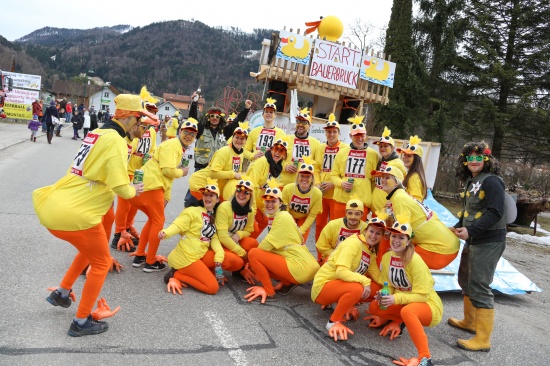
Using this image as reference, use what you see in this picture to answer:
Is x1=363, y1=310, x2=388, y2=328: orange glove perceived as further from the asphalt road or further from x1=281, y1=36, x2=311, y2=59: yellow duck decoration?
x1=281, y1=36, x2=311, y2=59: yellow duck decoration

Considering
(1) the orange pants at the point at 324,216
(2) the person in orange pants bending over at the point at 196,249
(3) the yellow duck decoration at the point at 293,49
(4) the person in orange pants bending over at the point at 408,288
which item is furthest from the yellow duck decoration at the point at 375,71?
(4) the person in orange pants bending over at the point at 408,288

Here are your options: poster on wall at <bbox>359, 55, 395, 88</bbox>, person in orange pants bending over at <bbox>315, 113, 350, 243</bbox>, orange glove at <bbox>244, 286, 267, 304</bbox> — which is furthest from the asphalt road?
poster on wall at <bbox>359, 55, 395, 88</bbox>

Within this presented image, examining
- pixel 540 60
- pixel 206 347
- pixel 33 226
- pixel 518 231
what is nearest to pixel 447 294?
pixel 206 347

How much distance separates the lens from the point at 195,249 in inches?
189

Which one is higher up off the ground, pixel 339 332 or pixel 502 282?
pixel 502 282

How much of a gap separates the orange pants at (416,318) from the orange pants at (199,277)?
5.90ft

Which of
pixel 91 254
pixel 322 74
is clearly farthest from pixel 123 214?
pixel 322 74

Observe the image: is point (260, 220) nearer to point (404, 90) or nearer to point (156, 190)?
point (156, 190)

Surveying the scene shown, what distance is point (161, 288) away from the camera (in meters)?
4.68

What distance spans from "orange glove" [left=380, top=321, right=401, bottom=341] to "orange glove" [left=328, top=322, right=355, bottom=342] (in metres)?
0.41

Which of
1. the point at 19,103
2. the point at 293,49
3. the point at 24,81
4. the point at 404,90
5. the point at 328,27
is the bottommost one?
the point at 19,103

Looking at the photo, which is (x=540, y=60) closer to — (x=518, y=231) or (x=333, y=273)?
(x=518, y=231)

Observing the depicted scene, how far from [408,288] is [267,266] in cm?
160

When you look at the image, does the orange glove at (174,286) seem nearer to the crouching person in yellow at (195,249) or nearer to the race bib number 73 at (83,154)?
the crouching person in yellow at (195,249)
